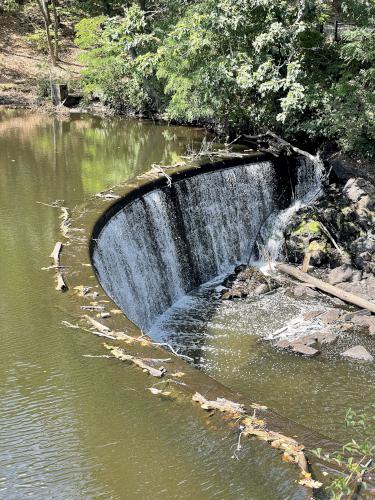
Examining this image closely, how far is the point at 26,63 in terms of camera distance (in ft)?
97.4

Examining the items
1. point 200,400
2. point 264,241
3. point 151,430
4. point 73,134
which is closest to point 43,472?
point 151,430

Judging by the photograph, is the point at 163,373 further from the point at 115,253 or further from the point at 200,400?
the point at 115,253

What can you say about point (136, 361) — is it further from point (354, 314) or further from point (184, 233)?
point (184, 233)

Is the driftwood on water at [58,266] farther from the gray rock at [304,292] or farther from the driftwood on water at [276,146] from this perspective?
the driftwood on water at [276,146]

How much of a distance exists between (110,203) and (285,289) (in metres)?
3.95

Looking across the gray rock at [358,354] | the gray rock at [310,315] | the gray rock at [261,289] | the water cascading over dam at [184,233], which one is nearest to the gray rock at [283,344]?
the gray rock at [358,354]

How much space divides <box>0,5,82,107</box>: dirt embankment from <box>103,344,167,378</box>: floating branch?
66.9 ft

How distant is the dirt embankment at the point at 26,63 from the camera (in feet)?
86.1

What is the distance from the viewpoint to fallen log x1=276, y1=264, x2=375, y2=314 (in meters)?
11.2

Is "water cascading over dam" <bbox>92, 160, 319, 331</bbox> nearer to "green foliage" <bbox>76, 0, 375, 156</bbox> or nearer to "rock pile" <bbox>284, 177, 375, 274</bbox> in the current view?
"rock pile" <bbox>284, 177, 375, 274</bbox>

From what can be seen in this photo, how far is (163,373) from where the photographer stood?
6.46 metres

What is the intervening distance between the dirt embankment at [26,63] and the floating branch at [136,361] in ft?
66.9

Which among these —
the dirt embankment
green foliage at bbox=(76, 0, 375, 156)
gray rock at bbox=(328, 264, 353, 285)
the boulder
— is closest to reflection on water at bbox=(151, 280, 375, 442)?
gray rock at bbox=(328, 264, 353, 285)

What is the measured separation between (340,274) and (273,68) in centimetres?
624
